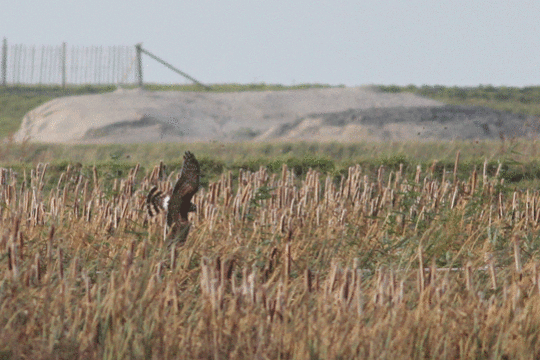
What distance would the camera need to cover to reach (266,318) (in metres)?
3.77

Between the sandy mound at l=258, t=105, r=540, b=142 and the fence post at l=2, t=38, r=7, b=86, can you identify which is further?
the fence post at l=2, t=38, r=7, b=86

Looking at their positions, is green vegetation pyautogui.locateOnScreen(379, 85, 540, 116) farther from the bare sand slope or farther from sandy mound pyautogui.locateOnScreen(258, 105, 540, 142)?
sandy mound pyautogui.locateOnScreen(258, 105, 540, 142)

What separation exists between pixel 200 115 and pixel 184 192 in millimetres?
14898

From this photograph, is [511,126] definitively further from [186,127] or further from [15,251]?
[15,251]

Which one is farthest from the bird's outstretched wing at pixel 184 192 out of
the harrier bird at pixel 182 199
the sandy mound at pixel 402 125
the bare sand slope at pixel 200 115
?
the sandy mound at pixel 402 125

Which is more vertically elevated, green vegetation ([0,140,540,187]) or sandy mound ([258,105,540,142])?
sandy mound ([258,105,540,142])

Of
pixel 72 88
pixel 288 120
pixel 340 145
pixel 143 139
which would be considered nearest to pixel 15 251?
pixel 340 145

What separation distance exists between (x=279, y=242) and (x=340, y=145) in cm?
767

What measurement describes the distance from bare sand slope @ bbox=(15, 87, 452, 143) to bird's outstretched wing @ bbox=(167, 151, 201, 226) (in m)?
11.4

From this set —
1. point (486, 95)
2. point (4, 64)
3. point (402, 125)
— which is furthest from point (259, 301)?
point (4, 64)

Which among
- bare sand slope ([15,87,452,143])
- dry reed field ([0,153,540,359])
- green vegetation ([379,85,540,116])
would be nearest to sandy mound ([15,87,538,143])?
bare sand slope ([15,87,452,143])

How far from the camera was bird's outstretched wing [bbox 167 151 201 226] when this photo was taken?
17.7 feet

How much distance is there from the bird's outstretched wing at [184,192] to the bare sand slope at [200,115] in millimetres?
11367

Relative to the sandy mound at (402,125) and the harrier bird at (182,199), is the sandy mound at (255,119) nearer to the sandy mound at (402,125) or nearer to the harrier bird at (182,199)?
the sandy mound at (402,125)
